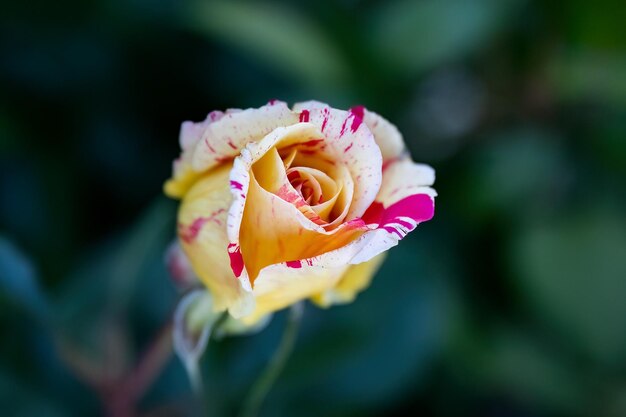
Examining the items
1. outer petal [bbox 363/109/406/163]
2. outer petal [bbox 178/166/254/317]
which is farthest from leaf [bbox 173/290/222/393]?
outer petal [bbox 363/109/406/163]

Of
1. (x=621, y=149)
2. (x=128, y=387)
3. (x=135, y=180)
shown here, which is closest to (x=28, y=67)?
(x=135, y=180)

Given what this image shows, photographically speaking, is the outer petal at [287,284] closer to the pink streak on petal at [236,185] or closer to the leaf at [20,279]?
the pink streak on petal at [236,185]

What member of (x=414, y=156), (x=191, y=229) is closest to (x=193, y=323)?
(x=191, y=229)

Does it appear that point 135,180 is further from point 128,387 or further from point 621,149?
point 621,149

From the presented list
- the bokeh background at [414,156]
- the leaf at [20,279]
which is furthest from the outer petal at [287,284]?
the bokeh background at [414,156]

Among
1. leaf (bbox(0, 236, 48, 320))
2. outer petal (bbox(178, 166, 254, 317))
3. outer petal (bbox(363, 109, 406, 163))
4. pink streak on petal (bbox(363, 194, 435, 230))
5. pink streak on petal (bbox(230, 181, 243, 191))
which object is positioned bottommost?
leaf (bbox(0, 236, 48, 320))

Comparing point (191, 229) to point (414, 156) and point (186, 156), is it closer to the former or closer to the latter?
point (186, 156)

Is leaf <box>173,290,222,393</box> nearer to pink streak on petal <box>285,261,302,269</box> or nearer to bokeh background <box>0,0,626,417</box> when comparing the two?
pink streak on petal <box>285,261,302,269</box>
